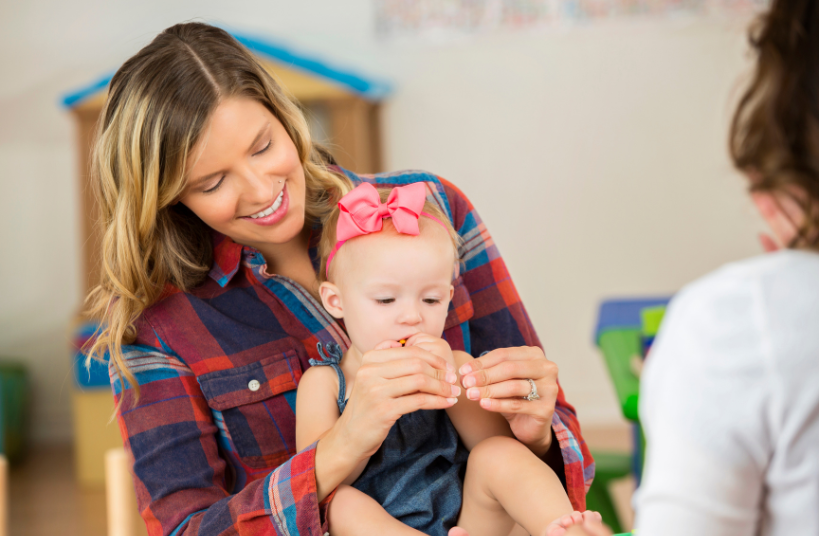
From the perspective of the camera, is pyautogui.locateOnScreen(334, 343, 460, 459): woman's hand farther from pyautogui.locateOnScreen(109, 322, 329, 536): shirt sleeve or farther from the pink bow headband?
the pink bow headband

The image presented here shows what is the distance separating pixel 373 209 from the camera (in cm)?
103

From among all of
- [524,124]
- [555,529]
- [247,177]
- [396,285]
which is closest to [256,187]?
[247,177]

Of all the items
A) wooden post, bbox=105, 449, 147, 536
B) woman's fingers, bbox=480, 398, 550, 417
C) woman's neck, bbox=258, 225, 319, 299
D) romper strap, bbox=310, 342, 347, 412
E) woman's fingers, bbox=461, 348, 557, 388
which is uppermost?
woman's neck, bbox=258, 225, 319, 299

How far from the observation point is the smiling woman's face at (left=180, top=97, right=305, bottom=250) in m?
1.06

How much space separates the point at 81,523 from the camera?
265cm

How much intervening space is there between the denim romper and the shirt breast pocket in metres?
0.08

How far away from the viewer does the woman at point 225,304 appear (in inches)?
37.7

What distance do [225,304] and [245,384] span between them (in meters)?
0.14

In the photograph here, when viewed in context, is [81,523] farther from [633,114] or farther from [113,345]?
[633,114]

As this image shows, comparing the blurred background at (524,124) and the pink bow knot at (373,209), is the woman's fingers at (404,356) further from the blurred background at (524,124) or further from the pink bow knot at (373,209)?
the blurred background at (524,124)

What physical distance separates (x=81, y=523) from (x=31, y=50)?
7.40ft

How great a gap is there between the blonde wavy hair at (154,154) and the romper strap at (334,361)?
237mm

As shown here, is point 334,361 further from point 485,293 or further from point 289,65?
point 289,65

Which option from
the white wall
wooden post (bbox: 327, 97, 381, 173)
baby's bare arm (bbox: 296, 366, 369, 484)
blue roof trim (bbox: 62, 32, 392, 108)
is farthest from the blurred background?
baby's bare arm (bbox: 296, 366, 369, 484)
